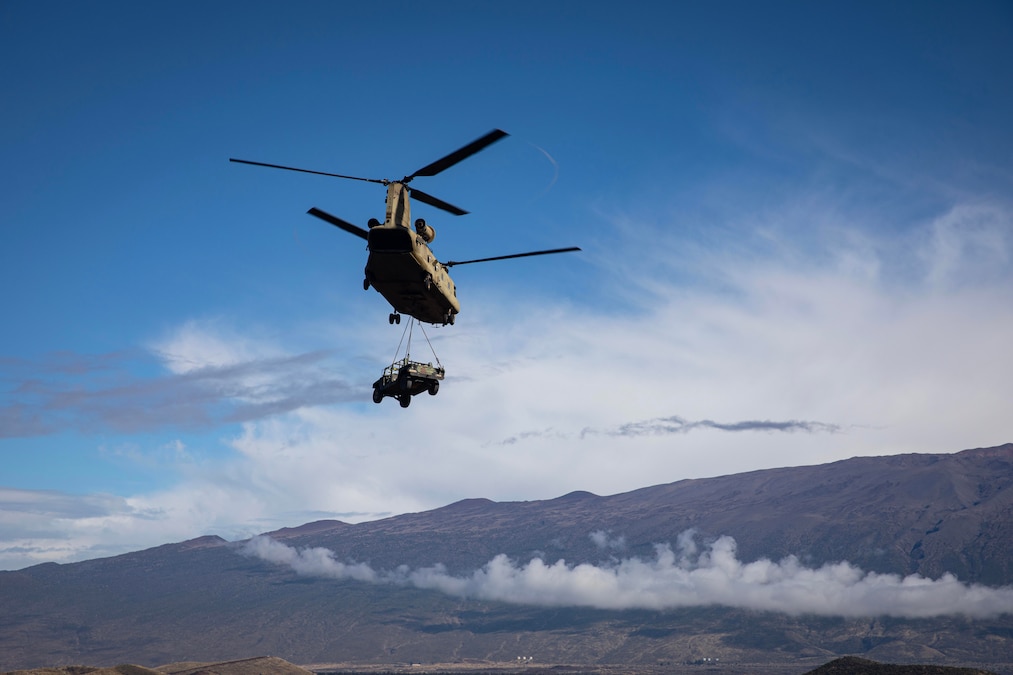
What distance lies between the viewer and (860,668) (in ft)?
547

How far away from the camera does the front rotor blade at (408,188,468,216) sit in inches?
2092

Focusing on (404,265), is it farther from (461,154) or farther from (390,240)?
(461,154)

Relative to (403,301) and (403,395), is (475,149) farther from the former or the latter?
(403,395)

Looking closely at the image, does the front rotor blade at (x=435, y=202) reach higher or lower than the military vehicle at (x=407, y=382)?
higher

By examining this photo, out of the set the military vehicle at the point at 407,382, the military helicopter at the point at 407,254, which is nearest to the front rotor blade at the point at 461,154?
the military helicopter at the point at 407,254

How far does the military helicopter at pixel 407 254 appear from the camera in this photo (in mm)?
50656

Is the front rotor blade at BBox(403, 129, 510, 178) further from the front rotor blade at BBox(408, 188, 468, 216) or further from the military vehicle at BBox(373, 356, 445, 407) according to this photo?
the military vehicle at BBox(373, 356, 445, 407)

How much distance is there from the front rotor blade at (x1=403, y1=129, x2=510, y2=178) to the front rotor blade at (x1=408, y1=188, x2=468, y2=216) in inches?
55.7

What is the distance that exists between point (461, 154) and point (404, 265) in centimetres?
833

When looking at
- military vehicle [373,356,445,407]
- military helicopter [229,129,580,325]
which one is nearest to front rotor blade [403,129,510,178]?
military helicopter [229,129,580,325]

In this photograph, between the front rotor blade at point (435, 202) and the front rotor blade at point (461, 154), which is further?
the front rotor blade at point (435, 202)

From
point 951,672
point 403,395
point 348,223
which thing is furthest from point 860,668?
point 348,223

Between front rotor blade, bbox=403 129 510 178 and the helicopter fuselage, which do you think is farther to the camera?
the helicopter fuselage

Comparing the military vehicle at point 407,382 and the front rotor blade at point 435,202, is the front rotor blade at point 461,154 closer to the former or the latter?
the front rotor blade at point 435,202
